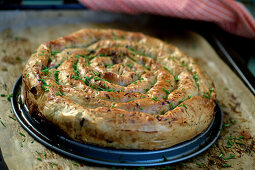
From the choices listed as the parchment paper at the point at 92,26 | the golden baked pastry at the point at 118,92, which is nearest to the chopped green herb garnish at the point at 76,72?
the golden baked pastry at the point at 118,92

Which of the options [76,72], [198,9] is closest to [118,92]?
[76,72]

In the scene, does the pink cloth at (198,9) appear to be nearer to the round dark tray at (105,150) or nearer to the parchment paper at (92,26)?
the parchment paper at (92,26)

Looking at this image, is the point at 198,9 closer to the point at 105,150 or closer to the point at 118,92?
the point at 118,92

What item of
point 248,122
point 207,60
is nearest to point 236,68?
point 207,60

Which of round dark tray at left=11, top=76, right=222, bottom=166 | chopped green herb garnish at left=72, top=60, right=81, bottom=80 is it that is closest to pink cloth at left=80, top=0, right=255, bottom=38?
chopped green herb garnish at left=72, top=60, right=81, bottom=80

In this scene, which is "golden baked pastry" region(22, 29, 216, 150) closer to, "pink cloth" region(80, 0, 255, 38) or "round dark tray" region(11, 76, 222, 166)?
"round dark tray" region(11, 76, 222, 166)

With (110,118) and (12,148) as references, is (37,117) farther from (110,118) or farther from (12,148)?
(110,118)
